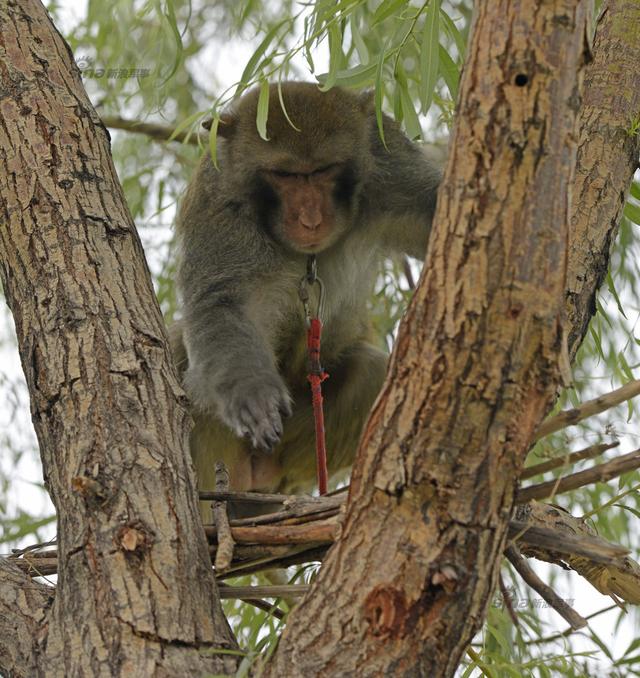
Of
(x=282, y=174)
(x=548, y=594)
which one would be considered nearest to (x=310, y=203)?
(x=282, y=174)

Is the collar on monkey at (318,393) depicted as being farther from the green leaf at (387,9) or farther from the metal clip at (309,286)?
the green leaf at (387,9)

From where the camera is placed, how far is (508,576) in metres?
4.38

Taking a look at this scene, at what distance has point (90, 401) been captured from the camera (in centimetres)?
254

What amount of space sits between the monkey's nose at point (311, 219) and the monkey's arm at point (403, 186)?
0.34 metres

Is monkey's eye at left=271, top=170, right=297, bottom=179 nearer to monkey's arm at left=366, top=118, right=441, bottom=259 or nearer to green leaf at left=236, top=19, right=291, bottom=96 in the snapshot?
monkey's arm at left=366, top=118, right=441, bottom=259

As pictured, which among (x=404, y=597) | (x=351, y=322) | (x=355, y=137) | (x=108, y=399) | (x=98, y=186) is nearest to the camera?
(x=404, y=597)

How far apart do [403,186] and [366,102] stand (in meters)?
0.37

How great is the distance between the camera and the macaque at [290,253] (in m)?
3.75

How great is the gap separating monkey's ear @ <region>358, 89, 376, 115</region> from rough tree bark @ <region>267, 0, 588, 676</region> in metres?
2.13

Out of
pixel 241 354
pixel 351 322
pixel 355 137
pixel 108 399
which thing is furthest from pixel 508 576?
pixel 108 399

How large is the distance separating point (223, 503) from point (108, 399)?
398 mm

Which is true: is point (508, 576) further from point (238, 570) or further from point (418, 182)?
point (238, 570)

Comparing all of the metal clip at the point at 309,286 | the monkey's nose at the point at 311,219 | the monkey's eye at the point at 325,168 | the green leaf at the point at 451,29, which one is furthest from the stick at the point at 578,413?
the monkey's eye at the point at 325,168

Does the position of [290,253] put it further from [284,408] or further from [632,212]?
[632,212]
